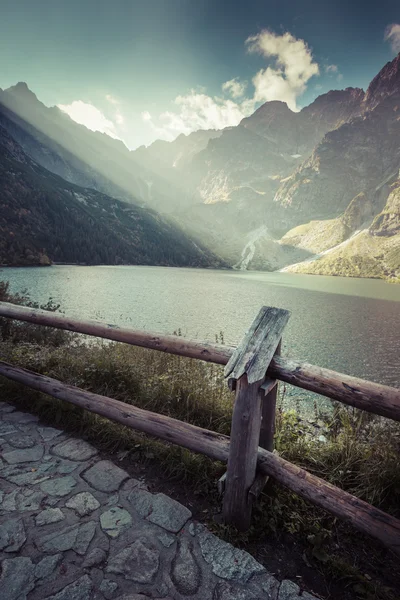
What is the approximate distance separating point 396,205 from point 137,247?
160 metres

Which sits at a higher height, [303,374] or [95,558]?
[303,374]

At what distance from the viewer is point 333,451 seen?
3.30 metres

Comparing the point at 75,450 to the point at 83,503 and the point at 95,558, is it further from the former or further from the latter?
the point at 95,558

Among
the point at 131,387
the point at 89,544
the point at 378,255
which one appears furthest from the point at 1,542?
the point at 378,255

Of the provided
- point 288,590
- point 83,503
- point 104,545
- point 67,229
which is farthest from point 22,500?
point 67,229

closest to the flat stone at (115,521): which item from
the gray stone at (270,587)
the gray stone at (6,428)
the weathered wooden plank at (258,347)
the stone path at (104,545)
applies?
the stone path at (104,545)

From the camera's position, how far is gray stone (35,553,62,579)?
189cm

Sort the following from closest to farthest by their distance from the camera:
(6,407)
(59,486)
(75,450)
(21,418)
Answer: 1. (59,486)
2. (75,450)
3. (21,418)
4. (6,407)

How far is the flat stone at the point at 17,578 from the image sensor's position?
5.74ft

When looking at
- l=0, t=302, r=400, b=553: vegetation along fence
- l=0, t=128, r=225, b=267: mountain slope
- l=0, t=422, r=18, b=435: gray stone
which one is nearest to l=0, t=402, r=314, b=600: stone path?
l=0, t=302, r=400, b=553: vegetation along fence

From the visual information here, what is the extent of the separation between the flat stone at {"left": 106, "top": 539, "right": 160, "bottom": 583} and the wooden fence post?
693 millimetres

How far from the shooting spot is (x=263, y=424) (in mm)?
2818

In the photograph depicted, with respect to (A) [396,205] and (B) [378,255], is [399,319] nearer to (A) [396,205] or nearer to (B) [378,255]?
(B) [378,255]

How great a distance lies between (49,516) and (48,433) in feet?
4.72
